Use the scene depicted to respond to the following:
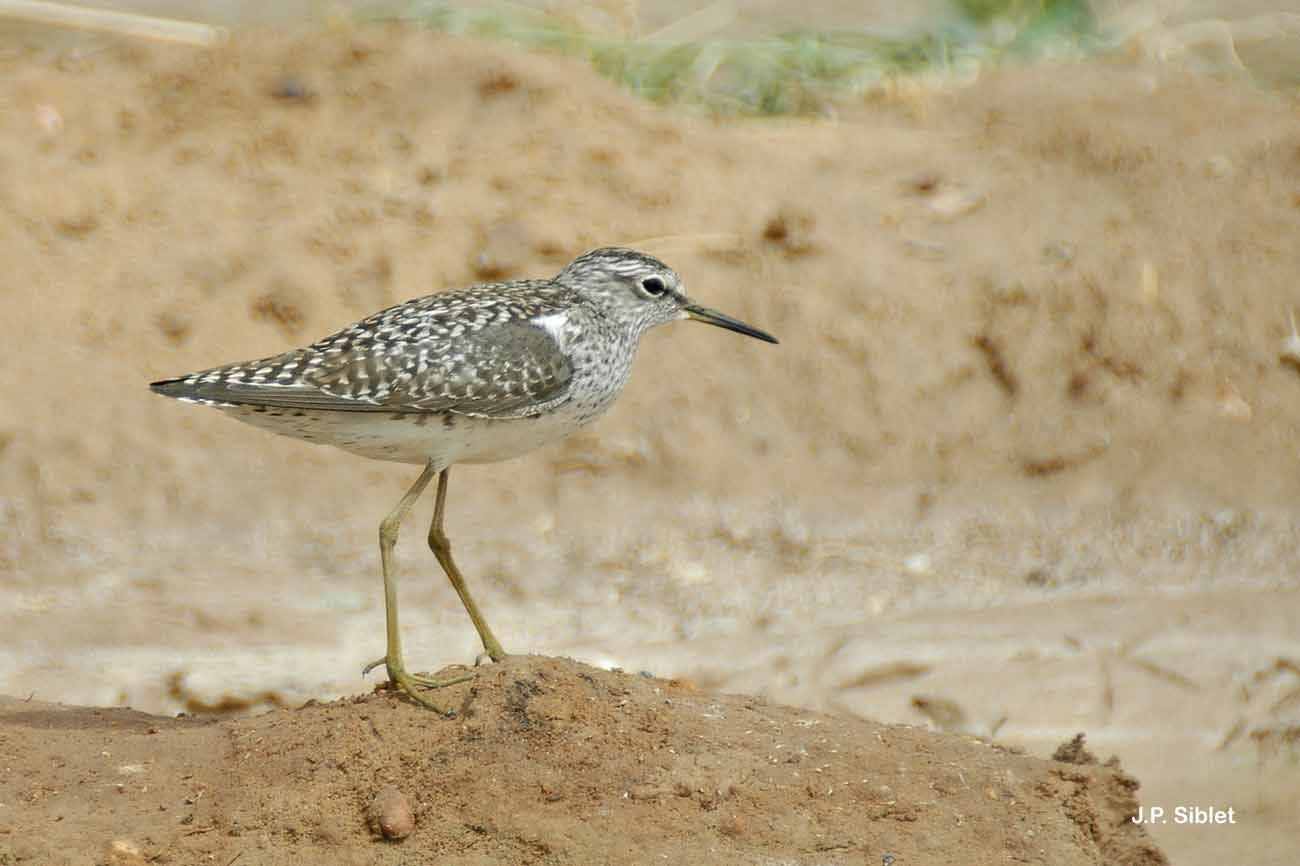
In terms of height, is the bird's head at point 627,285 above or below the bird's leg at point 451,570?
Result: above

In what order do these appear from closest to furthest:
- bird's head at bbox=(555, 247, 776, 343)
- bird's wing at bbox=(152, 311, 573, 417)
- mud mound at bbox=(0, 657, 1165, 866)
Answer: mud mound at bbox=(0, 657, 1165, 866)
bird's wing at bbox=(152, 311, 573, 417)
bird's head at bbox=(555, 247, 776, 343)

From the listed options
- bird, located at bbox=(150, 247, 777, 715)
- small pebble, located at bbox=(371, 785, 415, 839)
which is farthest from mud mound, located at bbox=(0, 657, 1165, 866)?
bird, located at bbox=(150, 247, 777, 715)

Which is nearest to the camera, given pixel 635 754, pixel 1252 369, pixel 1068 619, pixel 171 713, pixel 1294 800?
pixel 635 754

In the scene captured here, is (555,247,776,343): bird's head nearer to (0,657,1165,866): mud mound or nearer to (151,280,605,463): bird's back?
(151,280,605,463): bird's back

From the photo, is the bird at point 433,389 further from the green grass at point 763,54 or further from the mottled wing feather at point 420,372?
→ the green grass at point 763,54

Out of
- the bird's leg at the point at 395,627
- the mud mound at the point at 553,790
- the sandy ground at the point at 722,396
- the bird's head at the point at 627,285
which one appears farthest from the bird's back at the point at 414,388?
the sandy ground at the point at 722,396

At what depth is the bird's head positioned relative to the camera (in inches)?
303

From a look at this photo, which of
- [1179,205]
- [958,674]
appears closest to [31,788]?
[958,674]

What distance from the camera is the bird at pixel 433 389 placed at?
22.6 feet

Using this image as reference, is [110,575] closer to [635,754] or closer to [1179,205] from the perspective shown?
[635,754]

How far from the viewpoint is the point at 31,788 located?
6.38 m

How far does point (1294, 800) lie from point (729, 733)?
301 centimetres

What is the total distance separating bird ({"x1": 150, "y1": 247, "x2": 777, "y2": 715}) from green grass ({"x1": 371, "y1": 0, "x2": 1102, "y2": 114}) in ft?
18.4

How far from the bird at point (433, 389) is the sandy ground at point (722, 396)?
2082mm
